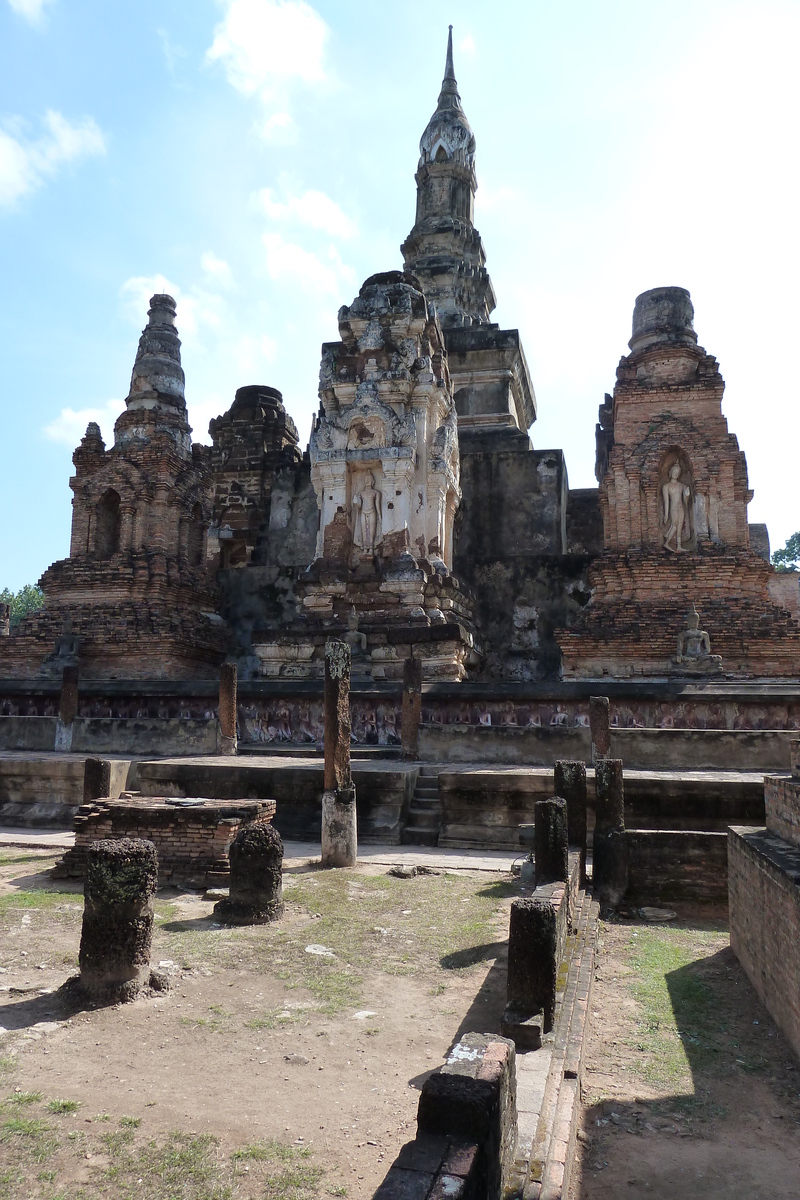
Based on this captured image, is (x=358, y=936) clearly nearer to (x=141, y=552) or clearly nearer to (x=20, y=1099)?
(x=20, y=1099)

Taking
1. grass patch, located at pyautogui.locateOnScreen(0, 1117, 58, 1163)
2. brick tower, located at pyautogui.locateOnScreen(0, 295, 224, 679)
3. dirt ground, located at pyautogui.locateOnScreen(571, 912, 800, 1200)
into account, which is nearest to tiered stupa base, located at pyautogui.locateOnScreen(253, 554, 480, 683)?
brick tower, located at pyautogui.locateOnScreen(0, 295, 224, 679)

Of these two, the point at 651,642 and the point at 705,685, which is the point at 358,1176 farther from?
the point at 651,642

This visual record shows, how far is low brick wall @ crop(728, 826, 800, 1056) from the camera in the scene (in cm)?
441

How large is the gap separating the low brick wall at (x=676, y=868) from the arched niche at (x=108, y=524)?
14684 mm

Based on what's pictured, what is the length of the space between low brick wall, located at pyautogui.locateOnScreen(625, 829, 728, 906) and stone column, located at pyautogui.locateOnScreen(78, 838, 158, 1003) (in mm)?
4181

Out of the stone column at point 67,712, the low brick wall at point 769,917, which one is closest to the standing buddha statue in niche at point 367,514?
the stone column at point 67,712

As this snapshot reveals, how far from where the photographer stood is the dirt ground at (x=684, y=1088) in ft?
10.9

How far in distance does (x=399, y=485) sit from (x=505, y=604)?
3359 millimetres

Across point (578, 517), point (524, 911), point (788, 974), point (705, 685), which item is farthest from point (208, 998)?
point (578, 517)

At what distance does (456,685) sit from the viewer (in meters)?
12.8

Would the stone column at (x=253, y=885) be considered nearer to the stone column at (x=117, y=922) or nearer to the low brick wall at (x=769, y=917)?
the stone column at (x=117, y=922)

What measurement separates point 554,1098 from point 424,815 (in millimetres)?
5944

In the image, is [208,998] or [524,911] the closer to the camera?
[524,911]

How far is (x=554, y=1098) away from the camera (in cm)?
347
